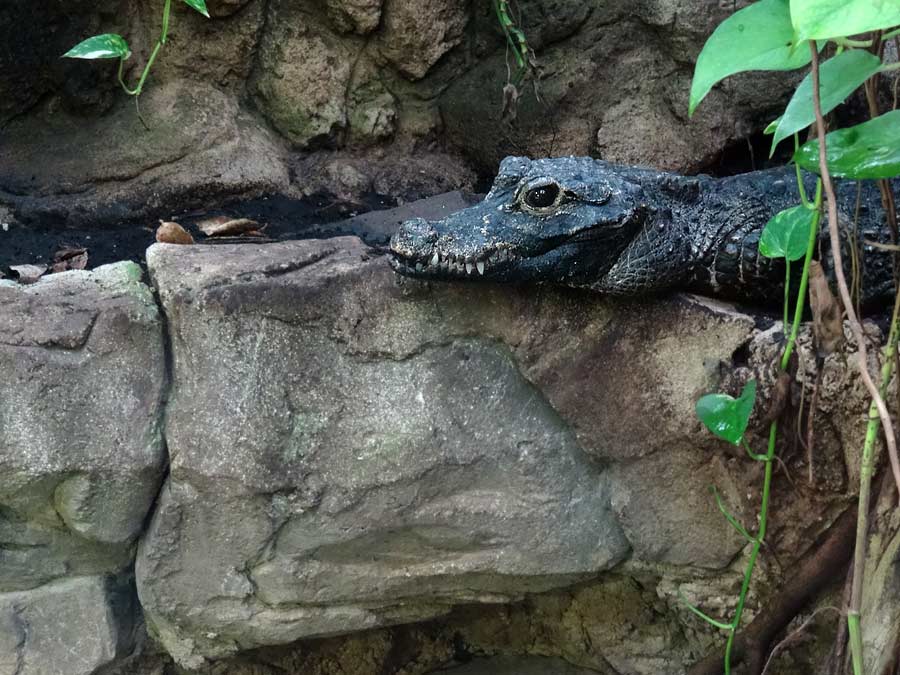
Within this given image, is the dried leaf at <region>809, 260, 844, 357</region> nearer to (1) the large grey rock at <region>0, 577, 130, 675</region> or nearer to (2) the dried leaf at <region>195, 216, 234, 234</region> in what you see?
(2) the dried leaf at <region>195, 216, 234, 234</region>

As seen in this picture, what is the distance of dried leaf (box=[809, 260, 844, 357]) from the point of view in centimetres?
188

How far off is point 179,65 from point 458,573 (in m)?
1.80

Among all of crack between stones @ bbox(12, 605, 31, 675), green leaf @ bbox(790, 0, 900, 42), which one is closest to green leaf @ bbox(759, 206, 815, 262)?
green leaf @ bbox(790, 0, 900, 42)

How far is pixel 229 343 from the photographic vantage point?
2.20 m

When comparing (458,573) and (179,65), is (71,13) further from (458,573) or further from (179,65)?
(458,573)

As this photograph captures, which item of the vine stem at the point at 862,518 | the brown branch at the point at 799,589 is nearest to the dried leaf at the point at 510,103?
the brown branch at the point at 799,589

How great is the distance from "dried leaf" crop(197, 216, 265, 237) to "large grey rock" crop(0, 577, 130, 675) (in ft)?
3.00

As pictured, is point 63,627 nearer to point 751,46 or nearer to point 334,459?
point 334,459

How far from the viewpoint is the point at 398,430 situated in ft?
7.46

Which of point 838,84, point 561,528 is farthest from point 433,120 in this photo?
point 838,84

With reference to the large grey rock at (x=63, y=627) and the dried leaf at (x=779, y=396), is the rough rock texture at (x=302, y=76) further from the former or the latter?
the dried leaf at (x=779, y=396)

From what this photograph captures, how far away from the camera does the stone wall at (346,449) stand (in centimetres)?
219

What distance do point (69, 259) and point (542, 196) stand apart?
118cm

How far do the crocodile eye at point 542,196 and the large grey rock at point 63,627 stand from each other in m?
1.32
